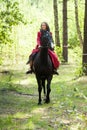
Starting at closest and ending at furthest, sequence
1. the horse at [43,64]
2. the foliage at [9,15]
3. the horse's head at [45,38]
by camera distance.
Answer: the horse's head at [45,38] → the horse at [43,64] → the foliage at [9,15]

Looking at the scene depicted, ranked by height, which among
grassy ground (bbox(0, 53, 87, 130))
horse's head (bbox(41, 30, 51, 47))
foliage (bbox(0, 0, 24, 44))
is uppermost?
foliage (bbox(0, 0, 24, 44))

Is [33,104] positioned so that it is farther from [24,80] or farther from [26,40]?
[26,40]

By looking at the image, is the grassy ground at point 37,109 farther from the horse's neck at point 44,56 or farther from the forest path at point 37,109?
the horse's neck at point 44,56

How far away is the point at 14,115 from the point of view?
10062 millimetres

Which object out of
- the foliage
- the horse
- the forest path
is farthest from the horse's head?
the foliage

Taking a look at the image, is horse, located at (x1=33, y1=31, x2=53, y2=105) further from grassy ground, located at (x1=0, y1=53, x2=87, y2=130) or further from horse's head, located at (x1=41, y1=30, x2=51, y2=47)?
grassy ground, located at (x1=0, y1=53, x2=87, y2=130)

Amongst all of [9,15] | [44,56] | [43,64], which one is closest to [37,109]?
[43,64]

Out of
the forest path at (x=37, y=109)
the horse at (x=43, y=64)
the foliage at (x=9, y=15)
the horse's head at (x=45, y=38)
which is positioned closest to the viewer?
the forest path at (x=37, y=109)

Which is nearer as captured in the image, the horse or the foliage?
the horse

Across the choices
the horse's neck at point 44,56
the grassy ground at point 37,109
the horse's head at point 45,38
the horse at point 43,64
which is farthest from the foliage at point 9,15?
the horse's head at point 45,38

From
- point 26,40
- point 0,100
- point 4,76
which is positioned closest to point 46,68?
point 0,100

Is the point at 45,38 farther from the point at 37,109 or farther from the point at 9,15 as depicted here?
the point at 9,15

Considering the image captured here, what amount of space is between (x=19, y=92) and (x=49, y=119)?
17.0ft

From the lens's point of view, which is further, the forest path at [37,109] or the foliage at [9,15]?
the foliage at [9,15]
